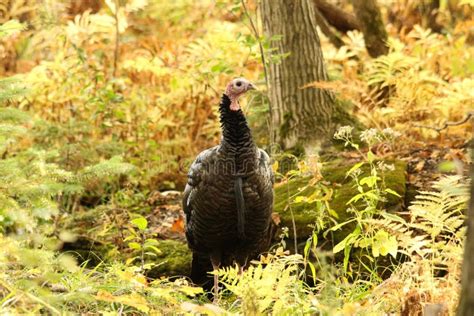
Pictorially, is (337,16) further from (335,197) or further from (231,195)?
(231,195)

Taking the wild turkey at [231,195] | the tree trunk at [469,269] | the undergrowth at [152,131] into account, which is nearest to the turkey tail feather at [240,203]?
the wild turkey at [231,195]

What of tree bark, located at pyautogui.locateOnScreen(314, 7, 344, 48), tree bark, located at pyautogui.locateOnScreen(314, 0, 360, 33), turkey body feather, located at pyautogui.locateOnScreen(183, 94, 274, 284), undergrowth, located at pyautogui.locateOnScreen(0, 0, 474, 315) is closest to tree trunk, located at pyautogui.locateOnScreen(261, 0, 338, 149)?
undergrowth, located at pyautogui.locateOnScreen(0, 0, 474, 315)

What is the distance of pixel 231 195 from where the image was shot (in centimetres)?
553

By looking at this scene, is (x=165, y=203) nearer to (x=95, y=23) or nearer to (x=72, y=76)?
(x=72, y=76)

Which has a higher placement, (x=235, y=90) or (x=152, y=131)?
(x=235, y=90)

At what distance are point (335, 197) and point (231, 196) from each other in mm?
1224

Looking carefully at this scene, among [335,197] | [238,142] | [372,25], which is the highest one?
[372,25]

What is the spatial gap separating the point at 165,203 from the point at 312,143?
1.68 metres

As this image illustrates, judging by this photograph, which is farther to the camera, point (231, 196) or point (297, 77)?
point (297, 77)

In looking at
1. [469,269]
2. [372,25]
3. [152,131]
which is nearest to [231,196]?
[469,269]

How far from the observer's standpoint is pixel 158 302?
4.00 m

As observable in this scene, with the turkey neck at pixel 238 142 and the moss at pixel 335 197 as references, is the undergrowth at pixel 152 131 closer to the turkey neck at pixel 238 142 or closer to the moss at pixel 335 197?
the moss at pixel 335 197

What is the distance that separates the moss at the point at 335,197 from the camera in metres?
6.24

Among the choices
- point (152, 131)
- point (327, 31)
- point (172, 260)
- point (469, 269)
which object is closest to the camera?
point (469, 269)
